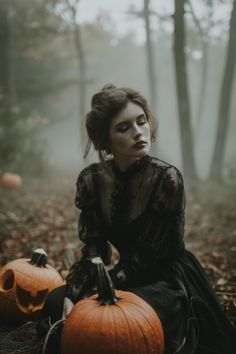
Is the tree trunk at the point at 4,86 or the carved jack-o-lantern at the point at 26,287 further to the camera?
the tree trunk at the point at 4,86

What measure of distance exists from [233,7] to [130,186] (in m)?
6.82

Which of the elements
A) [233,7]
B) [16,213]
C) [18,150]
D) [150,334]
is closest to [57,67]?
[18,150]

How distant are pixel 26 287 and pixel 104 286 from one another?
3.74ft

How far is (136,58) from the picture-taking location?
5109cm

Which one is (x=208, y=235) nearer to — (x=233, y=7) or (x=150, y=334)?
(x=150, y=334)

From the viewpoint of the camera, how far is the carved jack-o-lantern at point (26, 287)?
298cm

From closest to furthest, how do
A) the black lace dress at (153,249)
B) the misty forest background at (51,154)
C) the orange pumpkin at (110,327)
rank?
the orange pumpkin at (110,327), the black lace dress at (153,249), the misty forest background at (51,154)

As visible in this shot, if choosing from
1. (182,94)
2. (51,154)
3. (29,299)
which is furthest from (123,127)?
(51,154)

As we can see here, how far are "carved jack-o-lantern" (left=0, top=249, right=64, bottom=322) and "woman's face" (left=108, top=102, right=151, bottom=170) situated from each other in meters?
1.20

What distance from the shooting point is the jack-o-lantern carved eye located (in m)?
3.11

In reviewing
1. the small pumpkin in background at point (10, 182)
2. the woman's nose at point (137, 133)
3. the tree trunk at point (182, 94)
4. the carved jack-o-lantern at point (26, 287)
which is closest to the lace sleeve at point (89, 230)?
the woman's nose at point (137, 133)

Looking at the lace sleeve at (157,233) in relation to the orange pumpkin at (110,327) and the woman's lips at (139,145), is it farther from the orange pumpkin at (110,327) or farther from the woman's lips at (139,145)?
the orange pumpkin at (110,327)

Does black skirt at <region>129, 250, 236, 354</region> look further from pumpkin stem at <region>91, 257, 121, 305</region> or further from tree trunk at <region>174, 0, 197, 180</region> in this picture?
tree trunk at <region>174, 0, 197, 180</region>

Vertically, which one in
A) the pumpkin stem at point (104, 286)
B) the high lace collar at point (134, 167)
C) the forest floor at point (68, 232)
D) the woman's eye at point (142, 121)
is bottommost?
the forest floor at point (68, 232)
